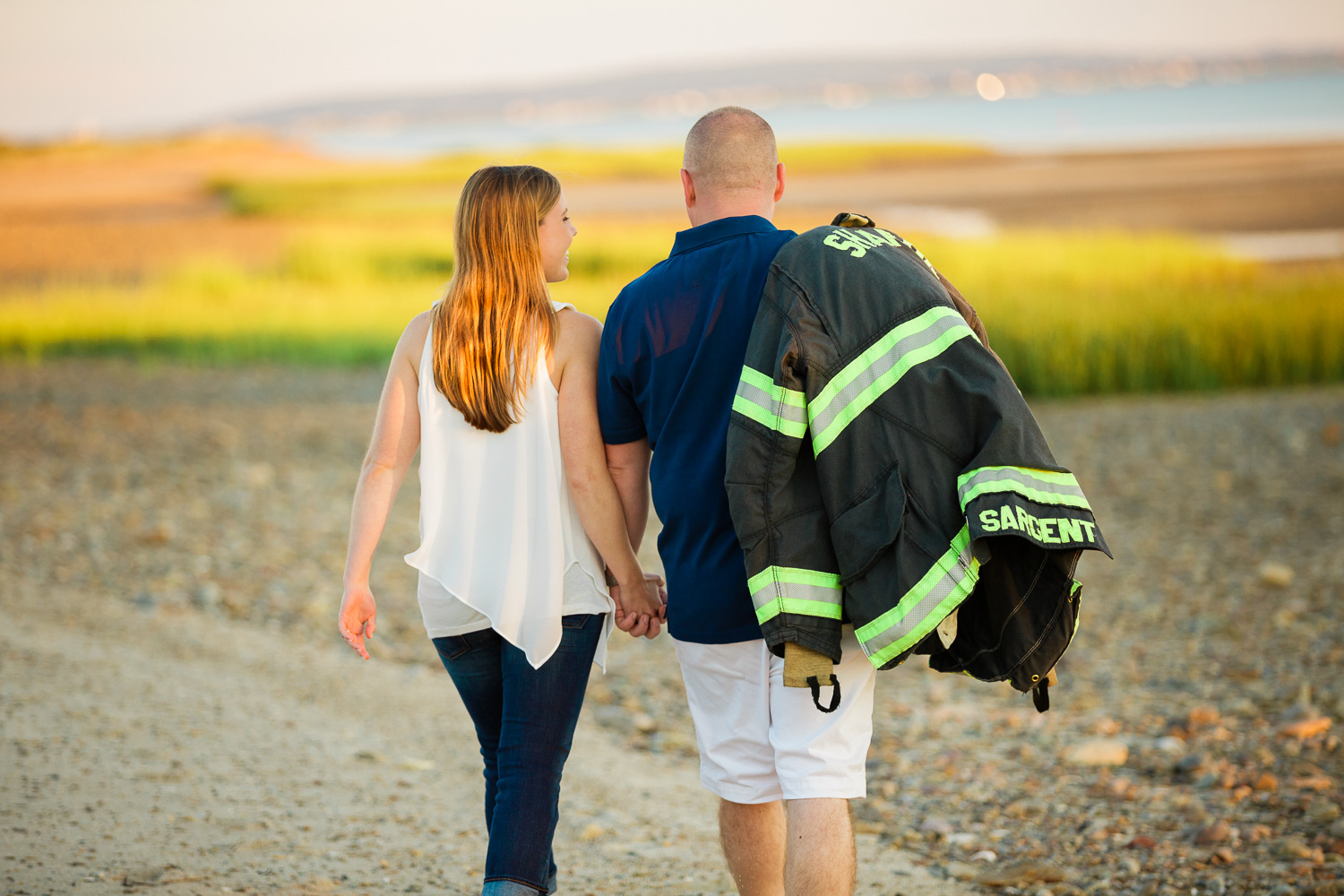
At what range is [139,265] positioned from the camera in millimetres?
21656

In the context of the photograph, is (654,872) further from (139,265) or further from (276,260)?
(139,265)

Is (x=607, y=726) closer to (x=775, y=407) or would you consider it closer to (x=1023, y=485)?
(x=775, y=407)

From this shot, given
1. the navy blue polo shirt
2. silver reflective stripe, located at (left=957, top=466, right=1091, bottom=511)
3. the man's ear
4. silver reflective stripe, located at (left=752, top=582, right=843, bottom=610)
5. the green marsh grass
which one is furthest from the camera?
the green marsh grass

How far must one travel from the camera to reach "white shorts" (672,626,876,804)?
230 centimetres

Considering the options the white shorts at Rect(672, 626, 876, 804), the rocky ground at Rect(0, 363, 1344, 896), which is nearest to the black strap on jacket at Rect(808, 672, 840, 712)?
the white shorts at Rect(672, 626, 876, 804)

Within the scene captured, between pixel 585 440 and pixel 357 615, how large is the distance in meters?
0.64

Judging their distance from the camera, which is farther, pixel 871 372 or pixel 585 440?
pixel 585 440

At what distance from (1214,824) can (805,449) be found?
211cm

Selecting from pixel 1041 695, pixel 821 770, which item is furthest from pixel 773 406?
pixel 1041 695

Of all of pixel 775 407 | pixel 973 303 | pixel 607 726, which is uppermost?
pixel 973 303

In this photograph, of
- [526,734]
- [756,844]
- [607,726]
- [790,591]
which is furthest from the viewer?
[607,726]

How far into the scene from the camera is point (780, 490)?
2188 millimetres

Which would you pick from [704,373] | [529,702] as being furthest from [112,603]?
[704,373]

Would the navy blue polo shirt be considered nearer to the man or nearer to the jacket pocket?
the man
